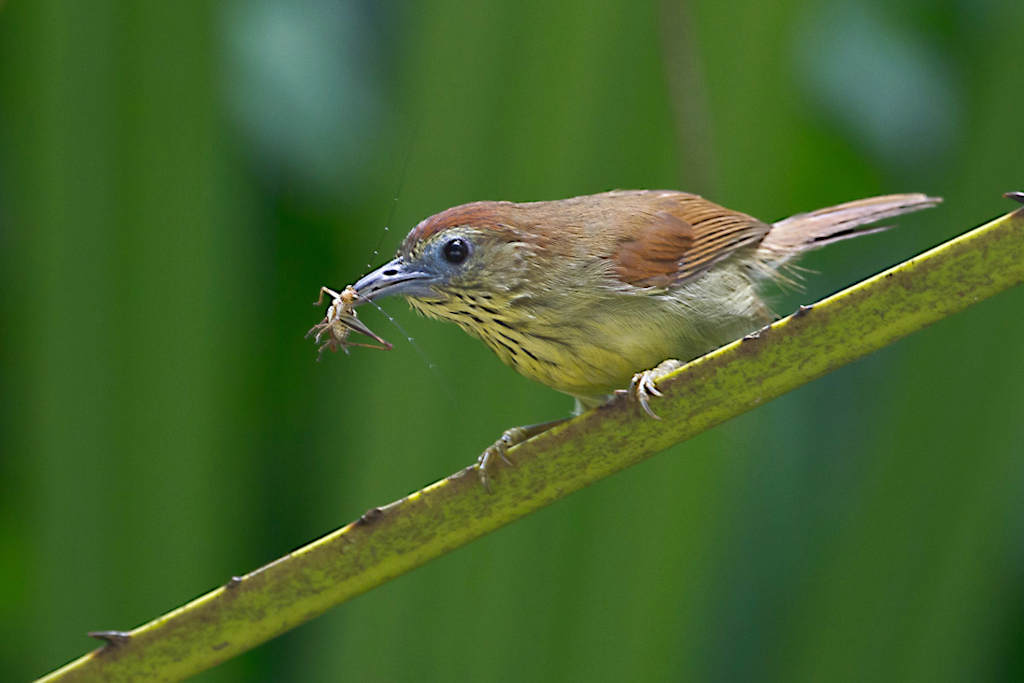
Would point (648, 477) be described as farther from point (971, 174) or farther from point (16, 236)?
point (16, 236)

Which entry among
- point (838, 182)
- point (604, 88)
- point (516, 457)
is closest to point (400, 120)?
point (604, 88)

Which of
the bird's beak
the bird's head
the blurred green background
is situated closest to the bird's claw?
the bird's head

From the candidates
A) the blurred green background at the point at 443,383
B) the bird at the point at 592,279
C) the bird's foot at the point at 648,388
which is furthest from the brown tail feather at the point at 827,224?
the bird's foot at the point at 648,388

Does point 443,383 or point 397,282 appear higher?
point 397,282

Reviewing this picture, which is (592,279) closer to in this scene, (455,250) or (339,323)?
(455,250)

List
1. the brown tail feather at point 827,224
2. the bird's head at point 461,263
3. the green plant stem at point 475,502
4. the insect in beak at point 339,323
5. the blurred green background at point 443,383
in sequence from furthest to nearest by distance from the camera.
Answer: the blurred green background at point 443,383 → the brown tail feather at point 827,224 → the bird's head at point 461,263 → the insect in beak at point 339,323 → the green plant stem at point 475,502

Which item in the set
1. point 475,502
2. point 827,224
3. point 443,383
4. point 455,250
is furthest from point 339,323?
point 827,224

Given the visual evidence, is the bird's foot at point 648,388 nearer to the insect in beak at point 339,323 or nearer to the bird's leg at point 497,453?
the bird's leg at point 497,453

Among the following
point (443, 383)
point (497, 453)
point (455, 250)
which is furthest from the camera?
point (443, 383)
